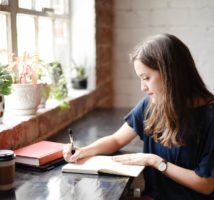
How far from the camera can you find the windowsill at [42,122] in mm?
1802

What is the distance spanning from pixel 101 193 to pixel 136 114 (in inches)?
22.1

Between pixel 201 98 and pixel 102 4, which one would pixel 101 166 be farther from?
pixel 102 4

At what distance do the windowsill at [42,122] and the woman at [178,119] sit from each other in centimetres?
28

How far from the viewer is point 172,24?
11.0 feet

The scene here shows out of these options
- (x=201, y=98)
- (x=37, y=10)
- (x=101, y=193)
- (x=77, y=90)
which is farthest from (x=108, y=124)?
(x=101, y=193)

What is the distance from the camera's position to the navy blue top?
1533 mm

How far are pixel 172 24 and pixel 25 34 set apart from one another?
56.3 inches

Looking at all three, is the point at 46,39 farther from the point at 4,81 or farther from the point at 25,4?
the point at 4,81

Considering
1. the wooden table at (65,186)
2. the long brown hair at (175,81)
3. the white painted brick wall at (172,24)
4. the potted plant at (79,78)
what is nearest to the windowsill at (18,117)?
the wooden table at (65,186)

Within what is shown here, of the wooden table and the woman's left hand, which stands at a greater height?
the woman's left hand

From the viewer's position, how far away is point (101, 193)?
4.50 feet

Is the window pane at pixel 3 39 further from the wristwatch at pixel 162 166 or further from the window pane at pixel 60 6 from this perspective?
the wristwatch at pixel 162 166

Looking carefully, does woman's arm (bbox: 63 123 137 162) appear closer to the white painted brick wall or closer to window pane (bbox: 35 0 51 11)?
window pane (bbox: 35 0 51 11)

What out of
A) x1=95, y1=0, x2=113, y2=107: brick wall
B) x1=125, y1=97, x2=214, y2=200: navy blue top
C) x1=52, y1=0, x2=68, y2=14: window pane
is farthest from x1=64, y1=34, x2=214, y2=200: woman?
x1=95, y1=0, x2=113, y2=107: brick wall
